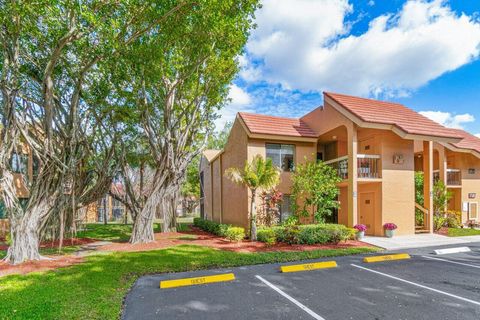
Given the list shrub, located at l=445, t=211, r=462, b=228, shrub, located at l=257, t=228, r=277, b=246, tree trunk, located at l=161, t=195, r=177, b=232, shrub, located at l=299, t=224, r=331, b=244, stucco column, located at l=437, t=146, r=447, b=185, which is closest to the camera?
shrub, located at l=257, t=228, r=277, b=246

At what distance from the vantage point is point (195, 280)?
Result: 6.95m

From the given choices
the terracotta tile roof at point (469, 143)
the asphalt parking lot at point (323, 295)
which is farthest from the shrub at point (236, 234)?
the terracotta tile roof at point (469, 143)

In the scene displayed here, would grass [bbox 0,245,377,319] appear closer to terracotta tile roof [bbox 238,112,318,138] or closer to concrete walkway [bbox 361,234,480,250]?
concrete walkway [bbox 361,234,480,250]

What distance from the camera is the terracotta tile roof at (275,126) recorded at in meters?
14.3

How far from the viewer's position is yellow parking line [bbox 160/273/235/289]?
6688 mm

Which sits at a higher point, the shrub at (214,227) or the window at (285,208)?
the window at (285,208)

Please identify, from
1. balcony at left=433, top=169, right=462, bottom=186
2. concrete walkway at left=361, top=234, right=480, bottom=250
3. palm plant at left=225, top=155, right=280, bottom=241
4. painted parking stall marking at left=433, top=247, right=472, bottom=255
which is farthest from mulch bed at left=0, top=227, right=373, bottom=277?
balcony at left=433, top=169, right=462, bottom=186

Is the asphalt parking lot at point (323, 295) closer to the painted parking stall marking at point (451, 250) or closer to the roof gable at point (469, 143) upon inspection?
the painted parking stall marking at point (451, 250)

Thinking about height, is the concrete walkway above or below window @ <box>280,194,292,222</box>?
below

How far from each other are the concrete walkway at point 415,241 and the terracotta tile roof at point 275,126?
6.31 metres

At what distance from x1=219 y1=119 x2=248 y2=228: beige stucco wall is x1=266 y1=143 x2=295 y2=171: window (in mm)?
1468

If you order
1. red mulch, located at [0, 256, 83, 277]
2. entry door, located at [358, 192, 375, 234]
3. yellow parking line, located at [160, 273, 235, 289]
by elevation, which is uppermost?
entry door, located at [358, 192, 375, 234]

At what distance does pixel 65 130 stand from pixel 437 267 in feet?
46.6

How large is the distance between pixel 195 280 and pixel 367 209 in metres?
11.5
